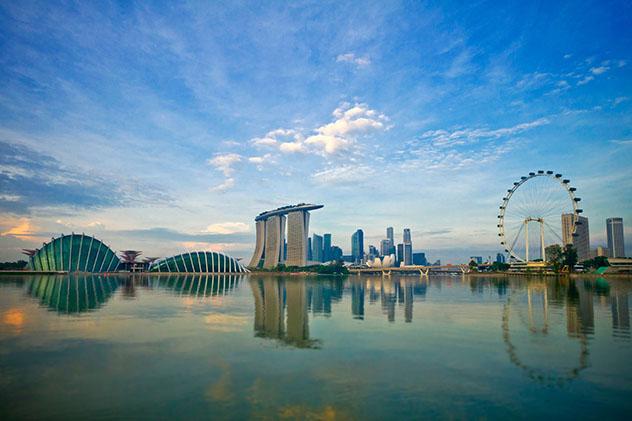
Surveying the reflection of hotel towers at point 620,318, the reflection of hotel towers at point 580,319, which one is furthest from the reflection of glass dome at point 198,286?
the reflection of hotel towers at point 620,318

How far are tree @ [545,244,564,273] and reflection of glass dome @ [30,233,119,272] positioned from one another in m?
187

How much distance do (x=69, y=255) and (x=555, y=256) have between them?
197 m

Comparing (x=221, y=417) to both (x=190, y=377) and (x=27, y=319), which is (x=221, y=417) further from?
(x=27, y=319)

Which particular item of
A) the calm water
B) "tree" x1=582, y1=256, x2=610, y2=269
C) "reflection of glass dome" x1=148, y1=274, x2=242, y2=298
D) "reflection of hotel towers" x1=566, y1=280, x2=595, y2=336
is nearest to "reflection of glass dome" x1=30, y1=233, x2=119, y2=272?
"reflection of glass dome" x1=148, y1=274, x2=242, y2=298

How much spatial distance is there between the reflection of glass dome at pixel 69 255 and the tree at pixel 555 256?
18692 centimetres

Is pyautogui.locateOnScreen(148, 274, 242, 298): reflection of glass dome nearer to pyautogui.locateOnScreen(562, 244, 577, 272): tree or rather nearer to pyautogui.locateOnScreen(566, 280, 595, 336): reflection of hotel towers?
pyautogui.locateOnScreen(566, 280, 595, 336): reflection of hotel towers

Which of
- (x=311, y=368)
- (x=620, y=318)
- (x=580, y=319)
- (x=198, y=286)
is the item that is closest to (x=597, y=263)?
(x=620, y=318)

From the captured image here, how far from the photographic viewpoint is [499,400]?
14.1 meters

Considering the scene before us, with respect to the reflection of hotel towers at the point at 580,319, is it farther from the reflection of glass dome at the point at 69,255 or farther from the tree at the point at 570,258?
the reflection of glass dome at the point at 69,255

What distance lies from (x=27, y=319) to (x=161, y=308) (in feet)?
42.2

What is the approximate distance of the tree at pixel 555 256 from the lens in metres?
145

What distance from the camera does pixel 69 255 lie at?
159 metres

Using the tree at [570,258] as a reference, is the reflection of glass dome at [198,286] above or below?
below

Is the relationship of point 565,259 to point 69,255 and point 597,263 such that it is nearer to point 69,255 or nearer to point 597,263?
point 597,263
